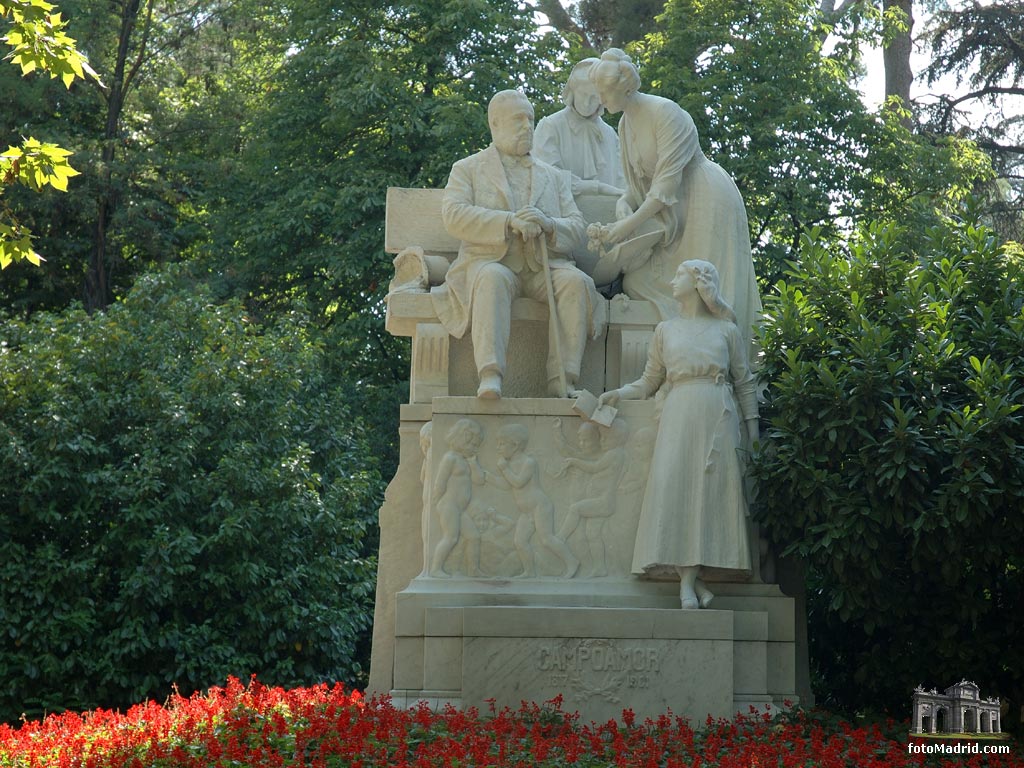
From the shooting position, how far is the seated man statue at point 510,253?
10.1 metres

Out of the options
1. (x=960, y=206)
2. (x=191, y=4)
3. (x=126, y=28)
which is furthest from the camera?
(x=191, y=4)

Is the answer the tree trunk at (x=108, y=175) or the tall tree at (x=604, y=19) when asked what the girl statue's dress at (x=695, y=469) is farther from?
the tall tree at (x=604, y=19)

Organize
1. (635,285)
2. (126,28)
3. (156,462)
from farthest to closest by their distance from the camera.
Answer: (126,28) < (156,462) < (635,285)

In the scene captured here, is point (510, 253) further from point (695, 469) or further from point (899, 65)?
point (899, 65)

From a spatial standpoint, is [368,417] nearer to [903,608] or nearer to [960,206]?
[960,206]

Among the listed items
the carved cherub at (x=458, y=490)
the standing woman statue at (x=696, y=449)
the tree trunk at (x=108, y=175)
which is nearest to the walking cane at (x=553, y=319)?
the standing woman statue at (x=696, y=449)

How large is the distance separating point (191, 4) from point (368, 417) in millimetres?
8897

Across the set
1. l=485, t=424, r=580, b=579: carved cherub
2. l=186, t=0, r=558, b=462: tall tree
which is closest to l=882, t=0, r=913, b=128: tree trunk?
l=186, t=0, r=558, b=462: tall tree

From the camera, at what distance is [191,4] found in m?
24.5

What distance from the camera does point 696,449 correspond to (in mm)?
9586

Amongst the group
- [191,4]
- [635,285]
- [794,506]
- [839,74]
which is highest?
[191,4]

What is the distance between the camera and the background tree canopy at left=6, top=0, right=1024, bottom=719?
31.4 ft

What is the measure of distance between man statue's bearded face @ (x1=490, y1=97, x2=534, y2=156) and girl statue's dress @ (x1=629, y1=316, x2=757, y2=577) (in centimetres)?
176

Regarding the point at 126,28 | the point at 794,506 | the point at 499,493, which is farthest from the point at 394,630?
the point at 126,28
